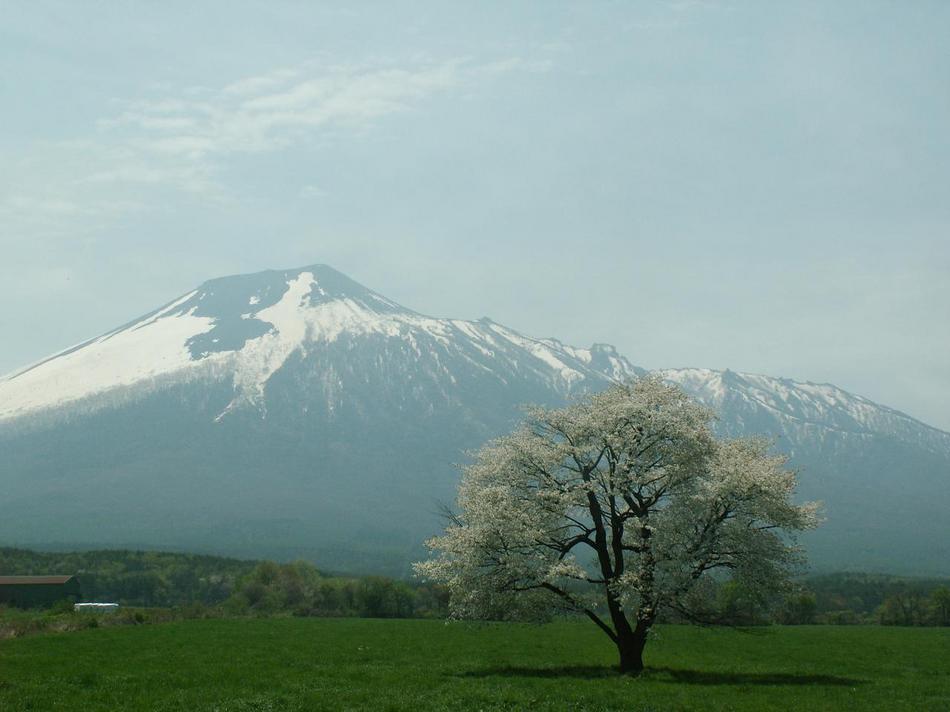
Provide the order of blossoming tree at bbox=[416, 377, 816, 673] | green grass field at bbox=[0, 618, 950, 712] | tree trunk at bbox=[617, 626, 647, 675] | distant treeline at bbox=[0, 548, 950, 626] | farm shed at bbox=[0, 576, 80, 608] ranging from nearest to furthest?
green grass field at bbox=[0, 618, 950, 712] → blossoming tree at bbox=[416, 377, 816, 673] → tree trunk at bbox=[617, 626, 647, 675] → distant treeline at bbox=[0, 548, 950, 626] → farm shed at bbox=[0, 576, 80, 608]

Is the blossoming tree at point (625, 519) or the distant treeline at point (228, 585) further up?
the blossoming tree at point (625, 519)

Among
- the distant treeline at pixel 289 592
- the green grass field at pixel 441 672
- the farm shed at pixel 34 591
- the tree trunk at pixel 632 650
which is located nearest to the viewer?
the green grass field at pixel 441 672

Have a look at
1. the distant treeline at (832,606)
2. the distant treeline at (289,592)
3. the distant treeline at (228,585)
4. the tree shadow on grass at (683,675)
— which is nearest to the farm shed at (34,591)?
the distant treeline at (228,585)

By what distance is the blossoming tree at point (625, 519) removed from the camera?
102 feet

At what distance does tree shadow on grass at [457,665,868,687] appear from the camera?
3103 cm

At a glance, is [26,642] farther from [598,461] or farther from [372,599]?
[372,599]

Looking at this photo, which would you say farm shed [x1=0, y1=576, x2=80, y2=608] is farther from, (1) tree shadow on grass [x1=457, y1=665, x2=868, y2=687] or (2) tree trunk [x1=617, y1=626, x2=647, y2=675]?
(2) tree trunk [x1=617, y1=626, x2=647, y2=675]

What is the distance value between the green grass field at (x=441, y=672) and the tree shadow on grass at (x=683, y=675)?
7cm

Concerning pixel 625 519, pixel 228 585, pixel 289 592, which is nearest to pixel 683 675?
pixel 625 519

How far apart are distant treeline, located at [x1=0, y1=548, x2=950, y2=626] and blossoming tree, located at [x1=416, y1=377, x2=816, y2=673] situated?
22202 mm

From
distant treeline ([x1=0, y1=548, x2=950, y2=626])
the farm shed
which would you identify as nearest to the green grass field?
distant treeline ([x1=0, y1=548, x2=950, y2=626])

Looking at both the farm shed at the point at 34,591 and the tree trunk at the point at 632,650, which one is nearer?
the tree trunk at the point at 632,650

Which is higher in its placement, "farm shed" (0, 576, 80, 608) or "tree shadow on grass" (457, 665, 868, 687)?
"tree shadow on grass" (457, 665, 868, 687)

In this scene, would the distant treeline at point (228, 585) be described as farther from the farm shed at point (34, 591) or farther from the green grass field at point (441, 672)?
the green grass field at point (441, 672)
